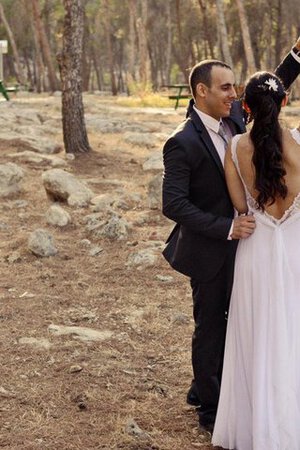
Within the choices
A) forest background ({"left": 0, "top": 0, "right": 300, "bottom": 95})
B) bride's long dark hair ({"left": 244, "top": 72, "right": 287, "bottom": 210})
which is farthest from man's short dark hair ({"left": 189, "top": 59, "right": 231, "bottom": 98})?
forest background ({"left": 0, "top": 0, "right": 300, "bottom": 95})

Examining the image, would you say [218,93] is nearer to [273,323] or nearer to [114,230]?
[273,323]

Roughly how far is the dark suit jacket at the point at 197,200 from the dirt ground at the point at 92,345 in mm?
975

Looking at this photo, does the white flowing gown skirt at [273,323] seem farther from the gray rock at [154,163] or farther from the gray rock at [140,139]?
the gray rock at [140,139]

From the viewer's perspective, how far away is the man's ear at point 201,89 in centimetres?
380

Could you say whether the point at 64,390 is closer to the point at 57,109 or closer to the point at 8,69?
the point at 57,109

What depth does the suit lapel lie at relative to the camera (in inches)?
149

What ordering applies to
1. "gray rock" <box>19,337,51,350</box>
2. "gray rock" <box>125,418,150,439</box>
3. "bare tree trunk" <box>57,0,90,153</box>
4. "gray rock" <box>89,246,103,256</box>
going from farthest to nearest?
"bare tree trunk" <box>57,0,90,153</box>, "gray rock" <box>89,246,103,256</box>, "gray rock" <box>19,337,51,350</box>, "gray rock" <box>125,418,150,439</box>

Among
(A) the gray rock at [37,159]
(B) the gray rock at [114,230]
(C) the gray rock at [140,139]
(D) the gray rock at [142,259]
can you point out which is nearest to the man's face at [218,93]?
(D) the gray rock at [142,259]

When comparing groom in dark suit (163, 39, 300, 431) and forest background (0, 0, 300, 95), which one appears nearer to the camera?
groom in dark suit (163, 39, 300, 431)

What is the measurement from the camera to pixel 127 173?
38.6 feet

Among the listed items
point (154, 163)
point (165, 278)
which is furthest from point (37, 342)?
point (154, 163)

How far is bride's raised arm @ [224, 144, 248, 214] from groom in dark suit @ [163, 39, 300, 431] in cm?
8

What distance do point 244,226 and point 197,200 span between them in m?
0.38

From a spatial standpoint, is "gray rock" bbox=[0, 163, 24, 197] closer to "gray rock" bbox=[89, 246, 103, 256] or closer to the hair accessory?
"gray rock" bbox=[89, 246, 103, 256]
